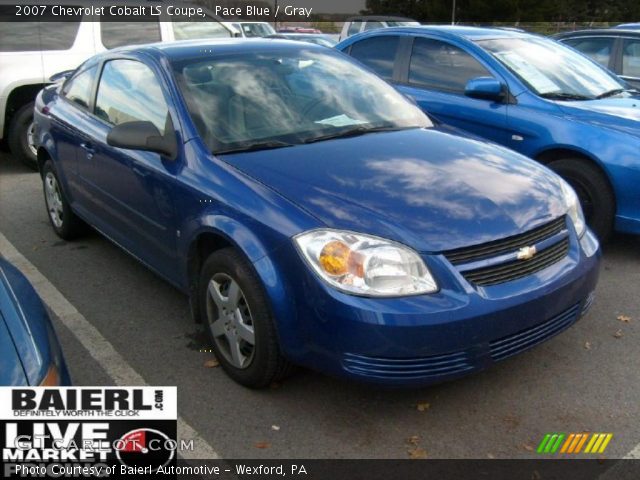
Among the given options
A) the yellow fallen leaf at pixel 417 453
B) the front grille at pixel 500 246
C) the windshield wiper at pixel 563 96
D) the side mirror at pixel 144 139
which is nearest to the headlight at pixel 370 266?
the front grille at pixel 500 246

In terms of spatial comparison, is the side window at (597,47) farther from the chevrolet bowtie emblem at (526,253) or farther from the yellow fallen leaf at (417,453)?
the yellow fallen leaf at (417,453)

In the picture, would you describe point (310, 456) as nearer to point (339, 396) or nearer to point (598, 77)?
point (339, 396)

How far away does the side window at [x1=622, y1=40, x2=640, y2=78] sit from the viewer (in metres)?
8.00

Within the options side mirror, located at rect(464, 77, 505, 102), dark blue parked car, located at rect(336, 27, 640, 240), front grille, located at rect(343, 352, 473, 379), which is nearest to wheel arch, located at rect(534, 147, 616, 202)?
dark blue parked car, located at rect(336, 27, 640, 240)

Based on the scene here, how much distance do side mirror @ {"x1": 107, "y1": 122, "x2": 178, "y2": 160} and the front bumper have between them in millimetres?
1157

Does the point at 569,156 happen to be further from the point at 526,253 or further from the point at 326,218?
the point at 326,218

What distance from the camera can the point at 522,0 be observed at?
1580 inches

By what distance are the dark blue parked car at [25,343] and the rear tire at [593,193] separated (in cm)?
395

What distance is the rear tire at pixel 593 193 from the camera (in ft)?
16.1

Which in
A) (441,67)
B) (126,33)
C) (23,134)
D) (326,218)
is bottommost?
(23,134)

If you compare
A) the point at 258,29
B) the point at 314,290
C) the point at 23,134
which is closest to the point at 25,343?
the point at 314,290

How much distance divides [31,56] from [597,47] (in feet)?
22.4

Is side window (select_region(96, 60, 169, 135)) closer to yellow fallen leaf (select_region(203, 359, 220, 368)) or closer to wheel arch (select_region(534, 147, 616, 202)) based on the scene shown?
yellow fallen leaf (select_region(203, 359, 220, 368))

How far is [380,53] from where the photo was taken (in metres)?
6.62
